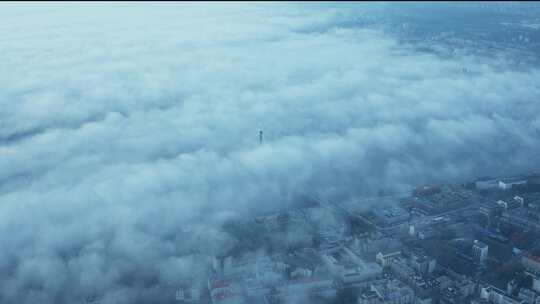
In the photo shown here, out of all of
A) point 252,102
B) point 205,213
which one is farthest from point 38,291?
point 252,102

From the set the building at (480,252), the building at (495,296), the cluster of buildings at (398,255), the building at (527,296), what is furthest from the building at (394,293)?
the building at (480,252)

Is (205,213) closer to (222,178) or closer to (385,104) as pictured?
(222,178)

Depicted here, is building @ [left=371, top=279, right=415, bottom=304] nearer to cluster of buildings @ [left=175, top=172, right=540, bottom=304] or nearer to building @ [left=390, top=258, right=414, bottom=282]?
cluster of buildings @ [left=175, top=172, right=540, bottom=304]

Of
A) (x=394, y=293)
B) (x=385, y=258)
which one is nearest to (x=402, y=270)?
(x=385, y=258)

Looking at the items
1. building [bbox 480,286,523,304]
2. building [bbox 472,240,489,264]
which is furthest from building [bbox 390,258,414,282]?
building [bbox 472,240,489,264]

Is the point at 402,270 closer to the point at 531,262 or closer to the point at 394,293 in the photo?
the point at 394,293

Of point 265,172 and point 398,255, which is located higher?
point 265,172

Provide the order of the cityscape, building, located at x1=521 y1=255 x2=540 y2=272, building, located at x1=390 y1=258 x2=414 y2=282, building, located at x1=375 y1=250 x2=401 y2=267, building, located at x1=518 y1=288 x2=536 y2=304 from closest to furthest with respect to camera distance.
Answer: building, located at x1=518 y1=288 x2=536 y2=304
the cityscape
building, located at x1=390 y1=258 x2=414 y2=282
building, located at x1=521 y1=255 x2=540 y2=272
building, located at x1=375 y1=250 x2=401 y2=267

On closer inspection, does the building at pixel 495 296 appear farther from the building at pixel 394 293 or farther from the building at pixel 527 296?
the building at pixel 394 293

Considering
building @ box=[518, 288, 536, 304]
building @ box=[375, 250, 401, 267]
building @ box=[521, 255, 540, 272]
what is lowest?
building @ box=[518, 288, 536, 304]
